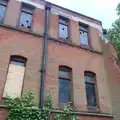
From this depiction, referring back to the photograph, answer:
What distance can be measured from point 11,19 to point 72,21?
444 centimetres

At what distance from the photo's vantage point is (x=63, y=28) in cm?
1214

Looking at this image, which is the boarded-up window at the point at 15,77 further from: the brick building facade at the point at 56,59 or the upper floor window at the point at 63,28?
the upper floor window at the point at 63,28

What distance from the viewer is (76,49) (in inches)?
441

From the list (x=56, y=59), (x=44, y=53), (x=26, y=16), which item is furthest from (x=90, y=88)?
(x=26, y=16)

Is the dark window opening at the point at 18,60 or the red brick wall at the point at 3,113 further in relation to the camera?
the dark window opening at the point at 18,60

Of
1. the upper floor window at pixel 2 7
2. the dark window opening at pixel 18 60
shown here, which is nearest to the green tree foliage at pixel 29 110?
the dark window opening at pixel 18 60

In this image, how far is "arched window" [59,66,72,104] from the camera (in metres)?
9.42

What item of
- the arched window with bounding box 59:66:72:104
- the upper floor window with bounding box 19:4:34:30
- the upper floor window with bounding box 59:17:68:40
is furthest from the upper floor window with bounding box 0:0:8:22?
the arched window with bounding box 59:66:72:104

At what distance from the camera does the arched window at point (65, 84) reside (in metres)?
9.42

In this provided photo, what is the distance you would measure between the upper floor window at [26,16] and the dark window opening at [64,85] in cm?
343

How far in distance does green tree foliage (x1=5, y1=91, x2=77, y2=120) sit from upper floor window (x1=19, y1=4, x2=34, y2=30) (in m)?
4.42

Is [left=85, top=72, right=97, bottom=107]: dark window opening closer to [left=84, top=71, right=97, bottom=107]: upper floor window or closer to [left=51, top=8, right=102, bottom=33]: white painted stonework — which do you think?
[left=84, top=71, right=97, bottom=107]: upper floor window

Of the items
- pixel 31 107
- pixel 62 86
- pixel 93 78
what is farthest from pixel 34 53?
pixel 93 78

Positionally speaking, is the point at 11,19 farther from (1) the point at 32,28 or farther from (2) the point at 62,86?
(2) the point at 62,86
